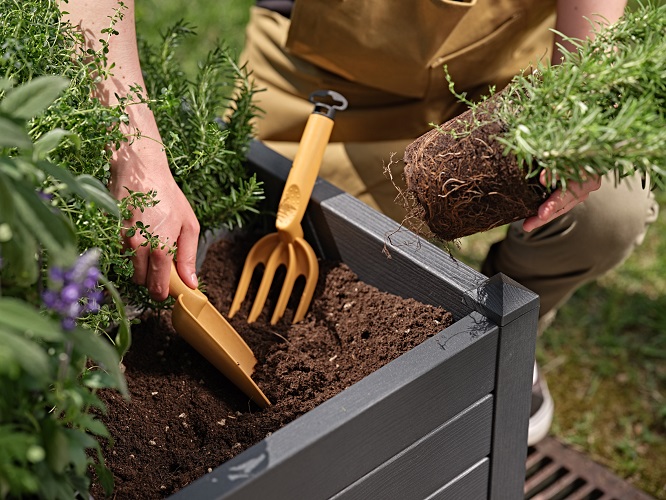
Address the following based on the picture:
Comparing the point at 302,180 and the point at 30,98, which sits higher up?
the point at 30,98

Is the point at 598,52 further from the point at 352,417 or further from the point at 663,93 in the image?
the point at 352,417

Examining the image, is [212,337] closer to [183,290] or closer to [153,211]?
[183,290]

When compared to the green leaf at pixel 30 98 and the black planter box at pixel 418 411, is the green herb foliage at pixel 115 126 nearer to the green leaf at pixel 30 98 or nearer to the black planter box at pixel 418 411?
the green leaf at pixel 30 98

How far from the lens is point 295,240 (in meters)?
1.56

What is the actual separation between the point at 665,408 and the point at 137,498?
1535 millimetres

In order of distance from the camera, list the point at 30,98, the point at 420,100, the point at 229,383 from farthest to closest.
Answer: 1. the point at 420,100
2. the point at 229,383
3. the point at 30,98

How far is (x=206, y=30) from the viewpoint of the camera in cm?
337

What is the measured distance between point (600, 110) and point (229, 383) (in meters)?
0.77

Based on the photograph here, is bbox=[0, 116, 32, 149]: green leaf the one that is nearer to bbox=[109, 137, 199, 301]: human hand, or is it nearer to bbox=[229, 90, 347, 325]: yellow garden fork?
bbox=[109, 137, 199, 301]: human hand

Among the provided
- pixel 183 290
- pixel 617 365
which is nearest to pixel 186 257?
pixel 183 290

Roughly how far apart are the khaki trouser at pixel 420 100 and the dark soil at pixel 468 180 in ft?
1.90

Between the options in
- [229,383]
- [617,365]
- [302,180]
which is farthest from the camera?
[617,365]

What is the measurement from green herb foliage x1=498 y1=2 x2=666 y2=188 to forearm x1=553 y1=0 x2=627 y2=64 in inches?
16.2

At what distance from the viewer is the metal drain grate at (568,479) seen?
6.25 ft
